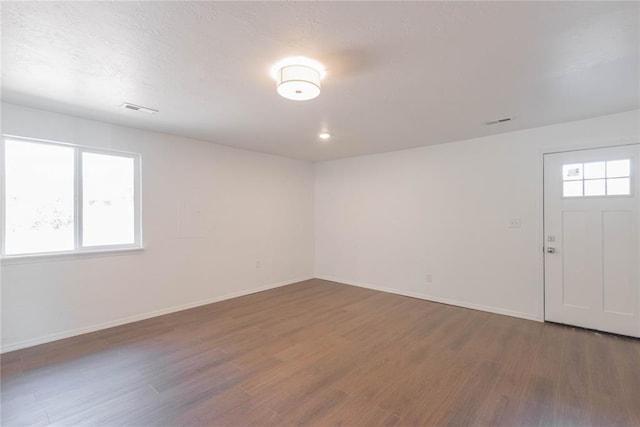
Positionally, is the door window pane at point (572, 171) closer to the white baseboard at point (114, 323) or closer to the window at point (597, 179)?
the window at point (597, 179)

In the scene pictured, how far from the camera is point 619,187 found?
126 inches

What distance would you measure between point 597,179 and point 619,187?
21 cm

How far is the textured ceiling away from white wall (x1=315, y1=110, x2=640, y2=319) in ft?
1.62

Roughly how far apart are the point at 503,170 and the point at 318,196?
134 inches

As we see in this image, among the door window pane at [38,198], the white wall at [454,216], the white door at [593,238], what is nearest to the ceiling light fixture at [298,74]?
the door window pane at [38,198]

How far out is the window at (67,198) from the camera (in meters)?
2.96

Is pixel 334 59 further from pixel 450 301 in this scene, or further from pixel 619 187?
pixel 450 301

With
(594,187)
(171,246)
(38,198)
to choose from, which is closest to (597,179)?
(594,187)

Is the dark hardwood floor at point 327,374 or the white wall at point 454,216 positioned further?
the white wall at point 454,216

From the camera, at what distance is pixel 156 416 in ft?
6.33

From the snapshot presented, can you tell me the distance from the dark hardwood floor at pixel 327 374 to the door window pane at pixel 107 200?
115 centimetres

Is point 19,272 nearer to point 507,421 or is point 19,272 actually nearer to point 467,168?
point 507,421

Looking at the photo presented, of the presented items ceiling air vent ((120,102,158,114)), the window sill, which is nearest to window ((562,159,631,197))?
ceiling air vent ((120,102,158,114))

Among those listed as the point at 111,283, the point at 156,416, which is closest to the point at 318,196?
the point at 111,283
